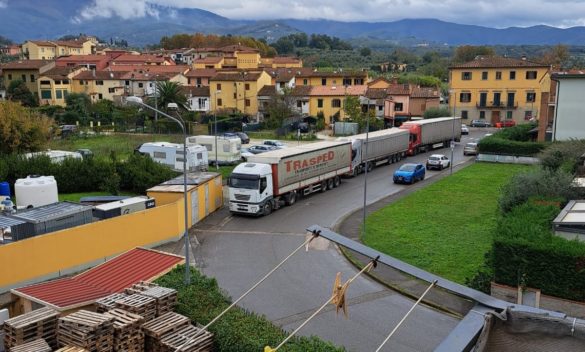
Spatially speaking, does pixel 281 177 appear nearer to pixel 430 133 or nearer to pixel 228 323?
pixel 228 323

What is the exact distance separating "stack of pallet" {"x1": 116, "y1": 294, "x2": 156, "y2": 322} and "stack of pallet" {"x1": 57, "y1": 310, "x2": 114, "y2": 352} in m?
0.67

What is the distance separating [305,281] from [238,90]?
5577 centimetres

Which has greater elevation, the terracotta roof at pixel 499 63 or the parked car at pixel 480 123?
the terracotta roof at pixel 499 63

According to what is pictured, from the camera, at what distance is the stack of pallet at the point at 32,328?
12.6m

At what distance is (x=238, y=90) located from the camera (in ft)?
238

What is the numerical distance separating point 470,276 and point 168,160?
26.6m

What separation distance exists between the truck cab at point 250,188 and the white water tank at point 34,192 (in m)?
9.46

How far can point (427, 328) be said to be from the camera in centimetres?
1554

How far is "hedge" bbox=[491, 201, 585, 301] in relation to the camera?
15.1m

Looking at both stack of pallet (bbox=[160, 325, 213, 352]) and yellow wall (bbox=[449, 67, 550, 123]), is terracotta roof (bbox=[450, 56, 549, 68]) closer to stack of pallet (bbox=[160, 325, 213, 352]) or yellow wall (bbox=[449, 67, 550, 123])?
yellow wall (bbox=[449, 67, 550, 123])

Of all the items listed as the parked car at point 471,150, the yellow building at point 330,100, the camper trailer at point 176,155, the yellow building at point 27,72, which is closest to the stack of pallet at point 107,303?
the camper trailer at point 176,155

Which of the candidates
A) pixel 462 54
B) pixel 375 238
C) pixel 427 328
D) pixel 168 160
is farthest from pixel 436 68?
pixel 427 328

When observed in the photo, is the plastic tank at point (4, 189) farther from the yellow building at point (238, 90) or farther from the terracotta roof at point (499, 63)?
the terracotta roof at point (499, 63)

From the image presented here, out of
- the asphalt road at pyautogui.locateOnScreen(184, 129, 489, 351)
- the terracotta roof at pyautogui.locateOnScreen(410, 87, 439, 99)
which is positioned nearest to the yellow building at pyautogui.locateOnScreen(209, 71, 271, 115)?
the terracotta roof at pyautogui.locateOnScreen(410, 87, 439, 99)
